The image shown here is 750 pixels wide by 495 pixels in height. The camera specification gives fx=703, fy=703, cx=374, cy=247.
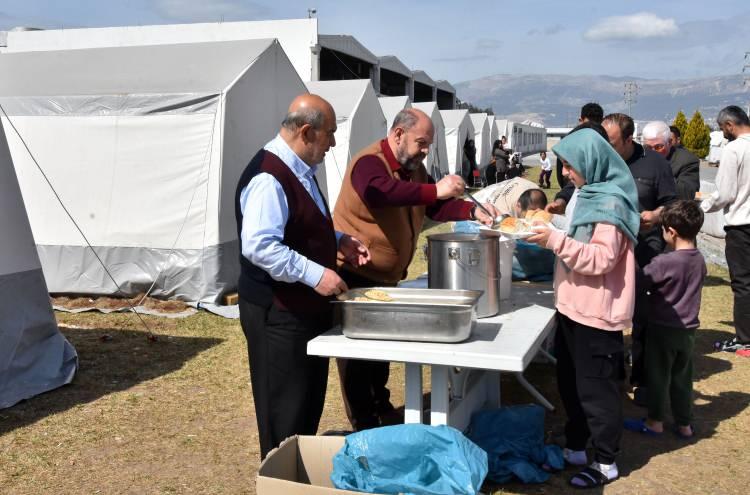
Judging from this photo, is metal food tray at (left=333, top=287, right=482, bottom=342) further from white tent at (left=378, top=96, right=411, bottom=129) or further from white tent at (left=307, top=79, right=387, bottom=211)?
white tent at (left=378, top=96, right=411, bottom=129)

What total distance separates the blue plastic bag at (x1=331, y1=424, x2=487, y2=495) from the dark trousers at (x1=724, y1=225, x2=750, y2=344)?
375 cm

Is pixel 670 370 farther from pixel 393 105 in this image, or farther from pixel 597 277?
pixel 393 105

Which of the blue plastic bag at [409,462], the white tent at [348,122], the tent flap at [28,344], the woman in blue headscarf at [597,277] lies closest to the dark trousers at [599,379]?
the woman in blue headscarf at [597,277]

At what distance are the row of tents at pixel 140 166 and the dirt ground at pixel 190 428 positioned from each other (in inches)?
52.1

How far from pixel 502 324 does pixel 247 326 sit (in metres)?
1.05

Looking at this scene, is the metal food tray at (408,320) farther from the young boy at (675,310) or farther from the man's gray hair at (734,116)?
the man's gray hair at (734,116)

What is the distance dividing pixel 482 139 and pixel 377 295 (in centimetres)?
2543

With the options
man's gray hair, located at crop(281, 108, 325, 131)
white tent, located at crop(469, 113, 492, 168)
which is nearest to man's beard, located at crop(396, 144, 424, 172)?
man's gray hair, located at crop(281, 108, 325, 131)

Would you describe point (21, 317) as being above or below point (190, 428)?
above

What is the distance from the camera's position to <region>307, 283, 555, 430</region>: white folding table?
8.06 feet

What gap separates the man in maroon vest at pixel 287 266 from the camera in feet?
8.32

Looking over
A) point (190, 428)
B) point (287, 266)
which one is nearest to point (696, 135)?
point (190, 428)

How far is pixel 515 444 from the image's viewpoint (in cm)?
337

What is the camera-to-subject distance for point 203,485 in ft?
10.8
